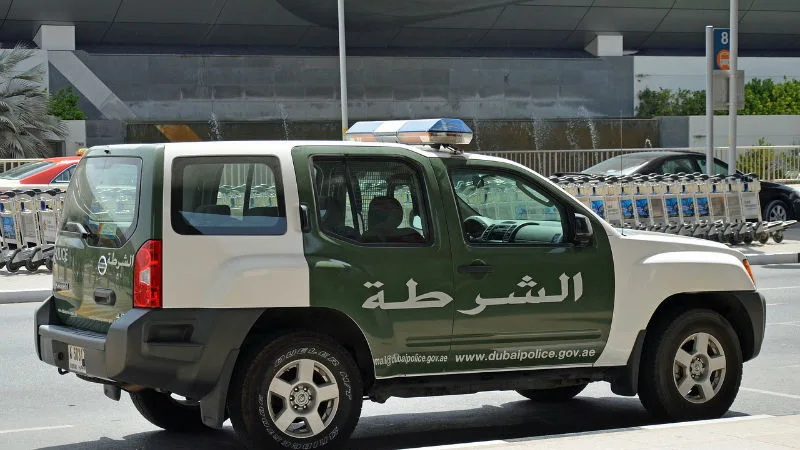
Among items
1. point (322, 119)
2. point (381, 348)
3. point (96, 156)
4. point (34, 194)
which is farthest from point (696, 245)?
point (322, 119)

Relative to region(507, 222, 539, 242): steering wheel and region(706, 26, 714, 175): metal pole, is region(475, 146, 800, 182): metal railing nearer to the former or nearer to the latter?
region(706, 26, 714, 175): metal pole

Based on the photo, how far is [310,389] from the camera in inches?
279

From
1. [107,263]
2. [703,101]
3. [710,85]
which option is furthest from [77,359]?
[703,101]

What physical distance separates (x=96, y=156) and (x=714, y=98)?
18.7 meters

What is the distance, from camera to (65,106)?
34.7 meters

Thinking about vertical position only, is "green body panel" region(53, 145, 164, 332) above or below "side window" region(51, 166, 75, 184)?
below

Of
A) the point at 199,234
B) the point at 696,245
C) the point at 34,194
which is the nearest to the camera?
the point at 199,234

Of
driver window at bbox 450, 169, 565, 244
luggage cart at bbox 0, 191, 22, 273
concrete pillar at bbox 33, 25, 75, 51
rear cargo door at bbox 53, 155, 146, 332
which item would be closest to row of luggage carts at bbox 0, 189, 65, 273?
luggage cart at bbox 0, 191, 22, 273

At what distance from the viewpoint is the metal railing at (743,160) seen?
33031 millimetres

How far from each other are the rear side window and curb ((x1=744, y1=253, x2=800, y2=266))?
14497mm

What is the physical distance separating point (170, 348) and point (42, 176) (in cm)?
1704

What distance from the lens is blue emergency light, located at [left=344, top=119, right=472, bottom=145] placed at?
7719 mm

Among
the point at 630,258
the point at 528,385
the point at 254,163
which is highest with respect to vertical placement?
the point at 254,163

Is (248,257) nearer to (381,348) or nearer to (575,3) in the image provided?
(381,348)
